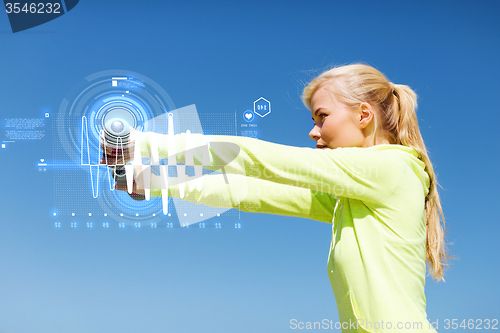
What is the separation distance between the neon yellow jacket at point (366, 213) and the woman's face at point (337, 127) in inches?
6.9

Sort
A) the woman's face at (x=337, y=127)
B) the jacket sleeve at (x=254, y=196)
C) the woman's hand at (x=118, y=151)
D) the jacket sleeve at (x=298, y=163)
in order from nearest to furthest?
the jacket sleeve at (x=298, y=163), the woman's hand at (x=118, y=151), the woman's face at (x=337, y=127), the jacket sleeve at (x=254, y=196)

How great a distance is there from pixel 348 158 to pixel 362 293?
53 cm

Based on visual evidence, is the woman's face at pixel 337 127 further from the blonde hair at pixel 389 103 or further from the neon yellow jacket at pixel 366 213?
the neon yellow jacket at pixel 366 213

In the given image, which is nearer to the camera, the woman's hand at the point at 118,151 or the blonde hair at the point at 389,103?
the woman's hand at the point at 118,151

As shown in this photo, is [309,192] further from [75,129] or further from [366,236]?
[75,129]

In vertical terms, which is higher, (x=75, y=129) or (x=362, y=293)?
(x=75, y=129)

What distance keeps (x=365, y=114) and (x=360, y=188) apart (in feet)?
1.49

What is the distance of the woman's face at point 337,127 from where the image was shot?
1.96m

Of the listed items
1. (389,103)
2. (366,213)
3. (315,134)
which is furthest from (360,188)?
(389,103)

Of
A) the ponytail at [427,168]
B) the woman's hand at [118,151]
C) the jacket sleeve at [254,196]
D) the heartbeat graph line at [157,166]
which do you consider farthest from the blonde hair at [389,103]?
the woman's hand at [118,151]

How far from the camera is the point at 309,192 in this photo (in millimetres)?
2217

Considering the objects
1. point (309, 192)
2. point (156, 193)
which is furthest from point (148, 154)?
point (309, 192)

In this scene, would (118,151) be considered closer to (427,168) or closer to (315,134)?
(315,134)

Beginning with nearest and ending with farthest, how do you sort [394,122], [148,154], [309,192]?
[148,154] < [394,122] < [309,192]
